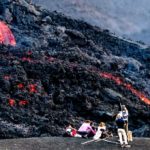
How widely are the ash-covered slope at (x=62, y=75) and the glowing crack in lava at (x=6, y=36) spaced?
812 mm

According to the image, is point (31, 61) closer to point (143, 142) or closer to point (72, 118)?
point (72, 118)

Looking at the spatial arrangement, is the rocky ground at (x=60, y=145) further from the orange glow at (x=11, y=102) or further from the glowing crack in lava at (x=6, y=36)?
the glowing crack in lava at (x=6, y=36)

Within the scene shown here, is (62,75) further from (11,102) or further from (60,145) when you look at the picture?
(60,145)

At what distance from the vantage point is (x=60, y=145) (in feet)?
84.8

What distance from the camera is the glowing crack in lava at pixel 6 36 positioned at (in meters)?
56.2

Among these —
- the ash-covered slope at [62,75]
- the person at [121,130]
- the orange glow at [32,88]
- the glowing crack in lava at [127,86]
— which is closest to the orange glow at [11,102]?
the ash-covered slope at [62,75]

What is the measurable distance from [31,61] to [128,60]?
2088cm

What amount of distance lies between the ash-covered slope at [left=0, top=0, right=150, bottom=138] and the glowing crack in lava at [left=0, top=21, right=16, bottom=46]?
81cm

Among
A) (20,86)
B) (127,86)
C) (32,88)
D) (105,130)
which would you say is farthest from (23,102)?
(127,86)

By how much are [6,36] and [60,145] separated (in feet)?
111

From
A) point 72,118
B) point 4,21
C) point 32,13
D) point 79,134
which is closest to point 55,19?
point 32,13

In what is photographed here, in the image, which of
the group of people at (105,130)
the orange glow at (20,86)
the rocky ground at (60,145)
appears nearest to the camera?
the rocky ground at (60,145)

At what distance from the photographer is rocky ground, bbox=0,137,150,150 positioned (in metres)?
24.9

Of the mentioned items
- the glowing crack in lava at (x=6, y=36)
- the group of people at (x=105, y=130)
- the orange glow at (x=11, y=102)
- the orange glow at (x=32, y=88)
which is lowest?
the group of people at (x=105, y=130)
